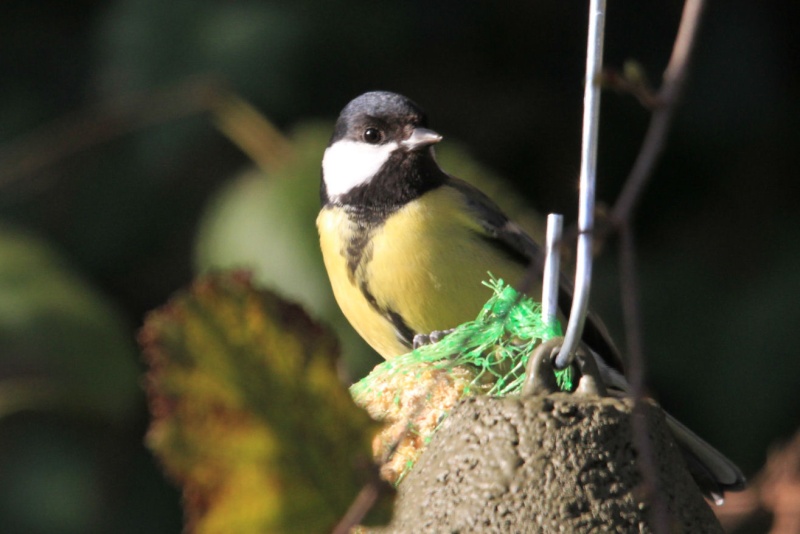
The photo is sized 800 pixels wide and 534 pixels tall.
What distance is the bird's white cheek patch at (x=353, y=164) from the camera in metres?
2.40

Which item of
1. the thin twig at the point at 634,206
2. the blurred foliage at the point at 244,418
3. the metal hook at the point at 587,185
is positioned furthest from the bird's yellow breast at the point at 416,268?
the blurred foliage at the point at 244,418

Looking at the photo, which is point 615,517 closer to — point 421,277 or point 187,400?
point 187,400

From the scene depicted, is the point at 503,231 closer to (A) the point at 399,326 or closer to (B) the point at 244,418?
(A) the point at 399,326

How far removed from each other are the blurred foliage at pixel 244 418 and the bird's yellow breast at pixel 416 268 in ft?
4.99

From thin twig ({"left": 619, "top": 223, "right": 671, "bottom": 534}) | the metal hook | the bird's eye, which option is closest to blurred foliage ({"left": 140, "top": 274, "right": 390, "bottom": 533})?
thin twig ({"left": 619, "top": 223, "right": 671, "bottom": 534})

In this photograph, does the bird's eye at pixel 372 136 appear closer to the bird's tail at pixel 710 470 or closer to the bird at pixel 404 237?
the bird at pixel 404 237

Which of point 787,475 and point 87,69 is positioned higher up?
point 87,69

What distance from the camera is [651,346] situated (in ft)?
11.5

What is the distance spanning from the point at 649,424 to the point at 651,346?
2572 mm

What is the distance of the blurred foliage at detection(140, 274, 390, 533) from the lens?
56cm

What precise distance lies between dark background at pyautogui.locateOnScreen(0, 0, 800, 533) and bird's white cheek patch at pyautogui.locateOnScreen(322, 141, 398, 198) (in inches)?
28.7

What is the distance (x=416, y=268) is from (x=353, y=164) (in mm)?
338

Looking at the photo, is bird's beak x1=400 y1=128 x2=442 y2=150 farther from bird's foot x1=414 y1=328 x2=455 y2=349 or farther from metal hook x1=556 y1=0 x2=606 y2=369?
metal hook x1=556 y1=0 x2=606 y2=369

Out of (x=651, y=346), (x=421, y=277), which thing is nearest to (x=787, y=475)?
(x=421, y=277)
